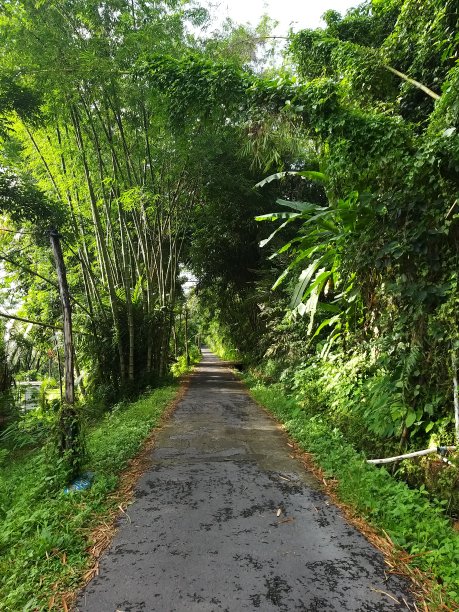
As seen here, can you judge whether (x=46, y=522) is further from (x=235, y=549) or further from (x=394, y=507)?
(x=394, y=507)

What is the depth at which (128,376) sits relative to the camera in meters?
8.84

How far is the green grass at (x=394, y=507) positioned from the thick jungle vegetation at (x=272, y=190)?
0.11 metres

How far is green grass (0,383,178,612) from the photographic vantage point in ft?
6.96

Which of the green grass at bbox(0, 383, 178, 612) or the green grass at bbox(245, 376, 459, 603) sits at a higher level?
the green grass at bbox(0, 383, 178, 612)

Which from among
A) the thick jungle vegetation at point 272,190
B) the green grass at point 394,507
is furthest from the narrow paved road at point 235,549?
the thick jungle vegetation at point 272,190

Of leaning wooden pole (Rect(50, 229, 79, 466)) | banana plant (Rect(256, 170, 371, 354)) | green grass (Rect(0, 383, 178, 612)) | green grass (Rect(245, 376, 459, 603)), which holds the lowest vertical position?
green grass (Rect(245, 376, 459, 603))

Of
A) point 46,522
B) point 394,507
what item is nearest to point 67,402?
point 46,522

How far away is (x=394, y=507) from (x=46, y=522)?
2.59 metres

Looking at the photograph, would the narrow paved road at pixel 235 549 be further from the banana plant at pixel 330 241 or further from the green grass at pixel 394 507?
the banana plant at pixel 330 241

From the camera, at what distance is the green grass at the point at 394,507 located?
2244 millimetres

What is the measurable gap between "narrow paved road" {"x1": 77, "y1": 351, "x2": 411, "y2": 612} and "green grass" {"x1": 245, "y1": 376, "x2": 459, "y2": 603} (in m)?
0.22

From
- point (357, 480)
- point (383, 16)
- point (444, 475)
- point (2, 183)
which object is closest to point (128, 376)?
point (2, 183)

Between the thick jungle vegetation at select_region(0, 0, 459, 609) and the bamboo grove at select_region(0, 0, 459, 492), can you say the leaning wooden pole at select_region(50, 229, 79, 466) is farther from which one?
the bamboo grove at select_region(0, 0, 459, 492)

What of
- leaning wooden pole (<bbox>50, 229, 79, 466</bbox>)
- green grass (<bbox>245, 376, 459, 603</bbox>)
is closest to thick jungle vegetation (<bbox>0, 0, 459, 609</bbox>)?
leaning wooden pole (<bbox>50, 229, 79, 466</bbox>)
